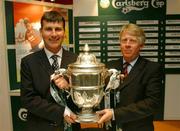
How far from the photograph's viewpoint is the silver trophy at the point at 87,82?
1.41m

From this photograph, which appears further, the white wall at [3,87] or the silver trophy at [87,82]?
the white wall at [3,87]

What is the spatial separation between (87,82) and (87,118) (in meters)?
0.20

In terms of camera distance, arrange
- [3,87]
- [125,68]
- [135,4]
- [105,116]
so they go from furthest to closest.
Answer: [135,4], [3,87], [125,68], [105,116]

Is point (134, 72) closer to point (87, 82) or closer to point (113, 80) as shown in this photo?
point (113, 80)

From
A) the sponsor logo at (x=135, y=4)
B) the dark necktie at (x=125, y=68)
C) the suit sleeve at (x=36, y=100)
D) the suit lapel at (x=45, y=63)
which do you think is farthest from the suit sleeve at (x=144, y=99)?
the sponsor logo at (x=135, y=4)

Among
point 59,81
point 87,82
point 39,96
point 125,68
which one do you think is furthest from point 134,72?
point 39,96

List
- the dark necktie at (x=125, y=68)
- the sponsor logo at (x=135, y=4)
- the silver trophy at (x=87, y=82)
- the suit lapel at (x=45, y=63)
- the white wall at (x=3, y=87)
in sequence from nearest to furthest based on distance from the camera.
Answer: the silver trophy at (x=87, y=82)
the suit lapel at (x=45, y=63)
the dark necktie at (x=125, y=68)
the white wall at (x=3, y=87)
the sponsor logo at (x=135, y=4)

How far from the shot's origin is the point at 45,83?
1.51m

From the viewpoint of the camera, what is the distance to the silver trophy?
141 centimetres

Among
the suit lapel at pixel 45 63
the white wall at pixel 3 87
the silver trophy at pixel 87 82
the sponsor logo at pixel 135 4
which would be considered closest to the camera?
the silver trophy at pixel 87 82

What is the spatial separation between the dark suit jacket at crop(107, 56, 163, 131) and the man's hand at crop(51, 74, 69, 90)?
0.31 meters

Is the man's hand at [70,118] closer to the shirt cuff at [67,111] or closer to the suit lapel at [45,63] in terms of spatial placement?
the shirt cuff at [67,111]

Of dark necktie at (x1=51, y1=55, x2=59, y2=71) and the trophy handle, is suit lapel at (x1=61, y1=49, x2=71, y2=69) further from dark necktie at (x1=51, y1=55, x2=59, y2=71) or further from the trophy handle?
the trophy handle

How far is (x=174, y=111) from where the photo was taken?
4.09 meters
